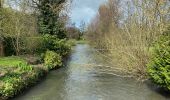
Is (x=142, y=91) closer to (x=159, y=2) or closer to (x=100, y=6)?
(x=159, y=2)

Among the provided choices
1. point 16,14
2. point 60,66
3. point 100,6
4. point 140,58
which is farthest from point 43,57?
point 100,6

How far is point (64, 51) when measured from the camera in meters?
36.9

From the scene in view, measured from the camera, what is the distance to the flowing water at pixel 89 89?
53.8ft

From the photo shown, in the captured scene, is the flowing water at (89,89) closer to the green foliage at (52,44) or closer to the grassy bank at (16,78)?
the grassy bank at (16,78)

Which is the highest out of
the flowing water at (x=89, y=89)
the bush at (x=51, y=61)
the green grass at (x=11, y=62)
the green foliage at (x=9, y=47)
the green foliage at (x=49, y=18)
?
the green foliage at (x=49, y=18)

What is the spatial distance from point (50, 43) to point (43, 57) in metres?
5.52

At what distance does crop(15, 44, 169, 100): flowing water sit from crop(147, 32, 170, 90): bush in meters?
1.10

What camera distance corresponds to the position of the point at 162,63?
49.8 feet

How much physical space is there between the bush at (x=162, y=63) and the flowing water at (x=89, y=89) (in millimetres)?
1098

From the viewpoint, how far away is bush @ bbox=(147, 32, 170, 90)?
48.4 feet

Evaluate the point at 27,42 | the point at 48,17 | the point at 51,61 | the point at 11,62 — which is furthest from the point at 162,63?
the point at 48,17

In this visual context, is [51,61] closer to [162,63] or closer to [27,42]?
[27,42]

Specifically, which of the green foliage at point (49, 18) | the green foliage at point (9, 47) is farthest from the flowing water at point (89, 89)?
the green foliage at point (49, 18)

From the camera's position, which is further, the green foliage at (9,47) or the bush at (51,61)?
the green foliage at (9,47)
